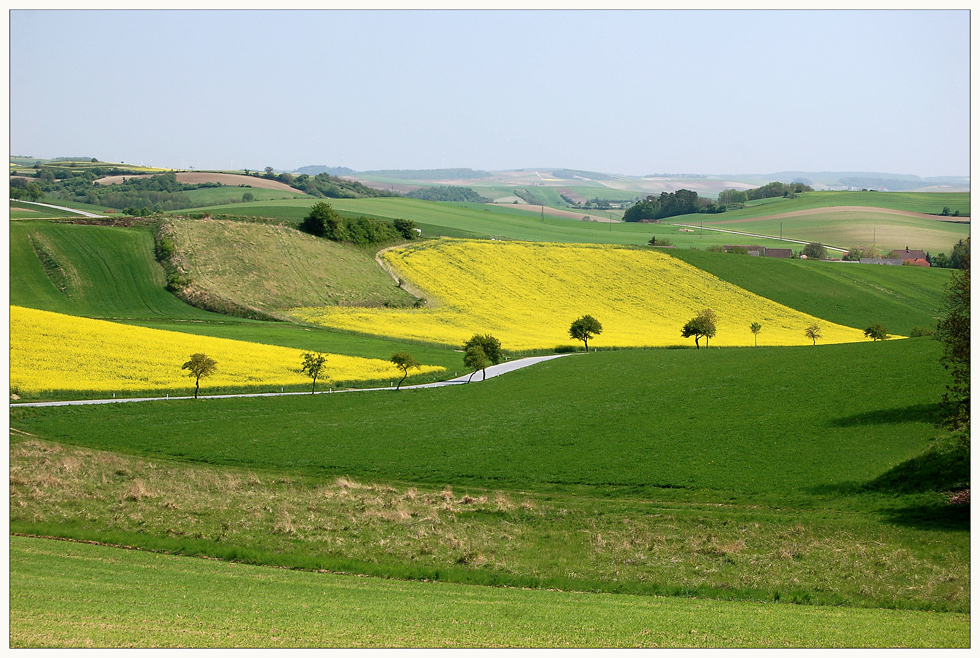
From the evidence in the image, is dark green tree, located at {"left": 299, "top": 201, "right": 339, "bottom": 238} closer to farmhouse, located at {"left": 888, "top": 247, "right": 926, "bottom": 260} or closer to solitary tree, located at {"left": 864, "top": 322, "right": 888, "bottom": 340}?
solitary tree, located at {"left": 864, "top": 322, "right": 888, "bottom": 340}

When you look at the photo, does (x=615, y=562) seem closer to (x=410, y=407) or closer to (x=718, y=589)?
(x=718, y=589)

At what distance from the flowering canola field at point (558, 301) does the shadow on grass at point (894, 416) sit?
3506cm

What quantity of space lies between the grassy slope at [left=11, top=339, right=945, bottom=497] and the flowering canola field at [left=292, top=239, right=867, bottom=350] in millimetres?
23143

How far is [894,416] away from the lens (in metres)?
→ 32.8

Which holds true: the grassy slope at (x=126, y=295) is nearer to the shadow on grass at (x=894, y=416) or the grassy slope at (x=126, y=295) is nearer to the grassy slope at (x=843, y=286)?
the shadow on grass at (x=894, y=416)

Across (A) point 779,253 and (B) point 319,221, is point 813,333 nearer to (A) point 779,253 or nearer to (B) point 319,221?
(A) point 779,253

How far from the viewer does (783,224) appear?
165750 mm

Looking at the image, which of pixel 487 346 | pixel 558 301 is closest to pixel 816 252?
pixel 558 301

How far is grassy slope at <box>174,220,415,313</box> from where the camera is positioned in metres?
78.7

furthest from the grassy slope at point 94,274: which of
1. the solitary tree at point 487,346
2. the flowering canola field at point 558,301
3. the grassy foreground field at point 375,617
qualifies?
the grassy foreground field at point 375,617

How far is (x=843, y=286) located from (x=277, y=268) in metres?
66.0

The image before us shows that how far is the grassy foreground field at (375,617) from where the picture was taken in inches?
557

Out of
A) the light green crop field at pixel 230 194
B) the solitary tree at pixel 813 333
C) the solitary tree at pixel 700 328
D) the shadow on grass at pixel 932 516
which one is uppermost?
the light green crop field at pixel 230 194

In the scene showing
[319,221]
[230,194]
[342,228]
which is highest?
[230,194]
